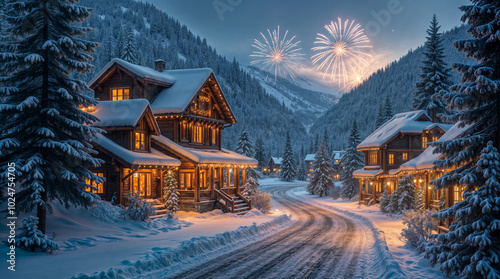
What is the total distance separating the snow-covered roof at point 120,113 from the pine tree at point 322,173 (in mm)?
37076

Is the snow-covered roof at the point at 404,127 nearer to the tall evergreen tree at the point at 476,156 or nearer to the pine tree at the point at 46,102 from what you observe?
the tall evergreen tree at the point at 476,156

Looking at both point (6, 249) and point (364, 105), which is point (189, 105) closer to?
point (6, 249)

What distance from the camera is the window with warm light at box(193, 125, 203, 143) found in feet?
107

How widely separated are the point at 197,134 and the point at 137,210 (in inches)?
519

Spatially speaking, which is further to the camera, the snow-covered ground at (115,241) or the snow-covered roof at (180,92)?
the snow-covered roof at (180,92)

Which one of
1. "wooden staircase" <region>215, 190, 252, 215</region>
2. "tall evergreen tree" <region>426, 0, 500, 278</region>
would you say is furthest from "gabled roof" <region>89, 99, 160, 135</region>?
"tall evergreen tree" <region>426, 0, 500, 278</region>

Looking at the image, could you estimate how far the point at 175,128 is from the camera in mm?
30500

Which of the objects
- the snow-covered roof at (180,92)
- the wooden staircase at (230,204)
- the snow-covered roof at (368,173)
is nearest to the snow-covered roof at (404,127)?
the snow-covered roof at (368,173)

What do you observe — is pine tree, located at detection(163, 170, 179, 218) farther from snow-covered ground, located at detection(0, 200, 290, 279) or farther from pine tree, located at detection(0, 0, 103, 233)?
pine tree, located at detection(0, 0, 103, 233)

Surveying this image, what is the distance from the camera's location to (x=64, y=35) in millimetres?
14914

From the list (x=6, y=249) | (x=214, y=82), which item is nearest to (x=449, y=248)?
(x=6, y=249)

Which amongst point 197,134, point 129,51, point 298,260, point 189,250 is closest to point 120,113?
point 197,134

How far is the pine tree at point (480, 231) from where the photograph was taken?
30.0 ft

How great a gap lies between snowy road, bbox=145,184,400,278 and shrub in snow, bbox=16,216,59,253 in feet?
14.1
